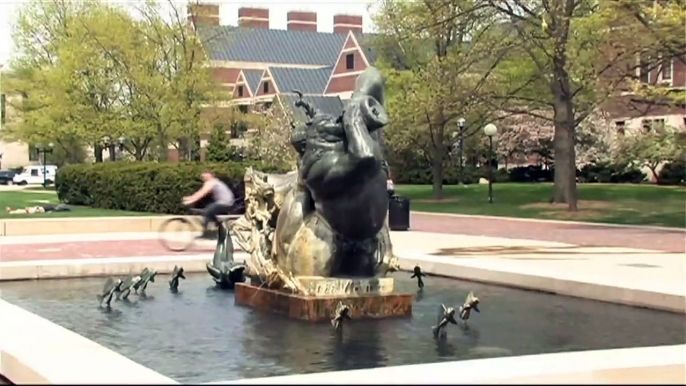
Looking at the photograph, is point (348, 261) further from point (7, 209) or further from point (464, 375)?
point (7, 209)

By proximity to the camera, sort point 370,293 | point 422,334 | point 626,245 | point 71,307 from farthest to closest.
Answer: point 626,245 < point 71,307 < point 370,293 < point 422,334

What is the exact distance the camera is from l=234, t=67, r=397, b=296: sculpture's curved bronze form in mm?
10008

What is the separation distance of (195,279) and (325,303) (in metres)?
4.77

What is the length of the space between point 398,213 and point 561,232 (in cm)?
414

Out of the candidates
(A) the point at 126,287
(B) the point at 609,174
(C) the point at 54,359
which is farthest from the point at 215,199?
(B) the point at 609,174

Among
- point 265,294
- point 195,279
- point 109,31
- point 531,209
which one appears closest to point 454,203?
point 531,209

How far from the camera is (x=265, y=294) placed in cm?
1120

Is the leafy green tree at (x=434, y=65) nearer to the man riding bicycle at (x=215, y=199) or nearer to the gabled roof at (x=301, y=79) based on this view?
the man riding bicycle at (x=215, y=199)

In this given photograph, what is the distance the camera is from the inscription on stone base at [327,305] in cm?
1034

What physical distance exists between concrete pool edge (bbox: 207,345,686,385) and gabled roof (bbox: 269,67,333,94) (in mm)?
73046

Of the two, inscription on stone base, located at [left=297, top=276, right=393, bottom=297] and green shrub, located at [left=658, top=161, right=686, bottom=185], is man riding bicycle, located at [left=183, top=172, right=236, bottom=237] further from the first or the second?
green shrub, located at [left=658, top=161, right=686, bottom=185]

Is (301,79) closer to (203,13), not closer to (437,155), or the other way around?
(437,155)

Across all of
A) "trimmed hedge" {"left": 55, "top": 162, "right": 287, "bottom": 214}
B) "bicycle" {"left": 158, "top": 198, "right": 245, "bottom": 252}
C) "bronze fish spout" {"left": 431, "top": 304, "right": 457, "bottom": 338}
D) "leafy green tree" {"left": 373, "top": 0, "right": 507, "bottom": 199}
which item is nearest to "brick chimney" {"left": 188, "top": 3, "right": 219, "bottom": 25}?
"leafy green tree" {"left": 373, "top": 0, "right": 507, "bottom": 199}

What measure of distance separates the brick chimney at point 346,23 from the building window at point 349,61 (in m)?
28.9
